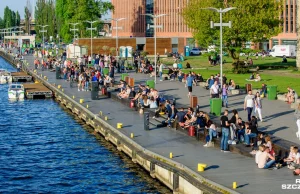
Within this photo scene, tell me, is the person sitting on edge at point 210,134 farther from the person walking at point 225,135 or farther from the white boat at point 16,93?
the white boat at point 16,93

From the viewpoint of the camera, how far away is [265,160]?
90.1 feet

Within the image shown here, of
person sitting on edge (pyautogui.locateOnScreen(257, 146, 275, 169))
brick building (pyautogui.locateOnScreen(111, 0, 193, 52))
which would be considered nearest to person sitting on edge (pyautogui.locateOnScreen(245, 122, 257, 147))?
person sitting on edge (pyautogui.locateOnScreen(257, 146, 275, 169))

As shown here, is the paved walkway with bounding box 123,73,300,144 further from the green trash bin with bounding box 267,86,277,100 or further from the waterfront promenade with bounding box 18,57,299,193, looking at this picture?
the waterfront promenade with bounding box 18,57,299,193

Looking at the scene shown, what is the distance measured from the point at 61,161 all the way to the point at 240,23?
40240mm

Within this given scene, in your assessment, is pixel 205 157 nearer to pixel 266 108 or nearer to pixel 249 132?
pixel 249 132

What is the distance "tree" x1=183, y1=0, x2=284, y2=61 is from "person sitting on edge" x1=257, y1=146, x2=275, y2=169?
4565 cm

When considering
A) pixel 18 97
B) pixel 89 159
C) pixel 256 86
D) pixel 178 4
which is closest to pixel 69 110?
pixel 18 97

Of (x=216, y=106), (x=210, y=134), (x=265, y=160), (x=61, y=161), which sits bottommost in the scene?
(x=61, y=161)

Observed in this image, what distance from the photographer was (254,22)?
2859 inches

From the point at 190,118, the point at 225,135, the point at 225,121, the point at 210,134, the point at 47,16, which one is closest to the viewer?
the point at 225,135

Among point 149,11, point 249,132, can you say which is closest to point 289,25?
point 149,11

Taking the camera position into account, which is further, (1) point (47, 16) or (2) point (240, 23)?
(1) point (47, 16)

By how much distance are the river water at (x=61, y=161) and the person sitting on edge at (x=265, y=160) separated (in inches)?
176

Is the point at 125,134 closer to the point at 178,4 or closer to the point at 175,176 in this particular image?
the point at 175,176
